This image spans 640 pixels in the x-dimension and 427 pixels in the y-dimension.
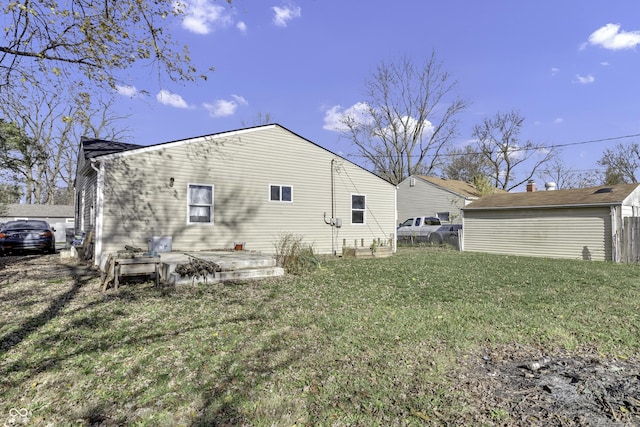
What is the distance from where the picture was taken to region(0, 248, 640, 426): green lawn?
109 inches

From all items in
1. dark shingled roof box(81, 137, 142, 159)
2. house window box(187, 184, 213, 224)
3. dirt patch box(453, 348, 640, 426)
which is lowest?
dirt patch box(453, 348, 640, 426)

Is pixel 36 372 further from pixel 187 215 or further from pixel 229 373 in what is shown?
pixel 187 215

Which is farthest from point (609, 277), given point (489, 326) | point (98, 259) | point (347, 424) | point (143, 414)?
point (98, 259)

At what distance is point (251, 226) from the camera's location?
11.8 metres

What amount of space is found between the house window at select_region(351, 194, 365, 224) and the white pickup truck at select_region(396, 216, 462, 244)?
6.34 metres

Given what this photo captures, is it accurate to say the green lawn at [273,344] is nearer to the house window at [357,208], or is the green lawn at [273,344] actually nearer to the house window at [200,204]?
the house window at [200,204]

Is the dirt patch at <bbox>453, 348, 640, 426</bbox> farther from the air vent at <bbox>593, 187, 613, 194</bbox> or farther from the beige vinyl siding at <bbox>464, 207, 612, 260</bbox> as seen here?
→ the air vent at <bbox>593, 187, 613, 194</bbox>

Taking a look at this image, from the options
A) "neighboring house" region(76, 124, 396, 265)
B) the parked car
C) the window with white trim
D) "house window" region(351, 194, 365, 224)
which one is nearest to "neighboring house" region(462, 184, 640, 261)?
"neighboring house" region(76, 124, 396, 265)

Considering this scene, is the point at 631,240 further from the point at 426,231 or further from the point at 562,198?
the point at 426,231

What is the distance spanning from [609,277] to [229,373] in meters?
9.83

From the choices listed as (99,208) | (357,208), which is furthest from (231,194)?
(357,208)

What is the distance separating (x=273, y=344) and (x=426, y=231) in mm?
17374

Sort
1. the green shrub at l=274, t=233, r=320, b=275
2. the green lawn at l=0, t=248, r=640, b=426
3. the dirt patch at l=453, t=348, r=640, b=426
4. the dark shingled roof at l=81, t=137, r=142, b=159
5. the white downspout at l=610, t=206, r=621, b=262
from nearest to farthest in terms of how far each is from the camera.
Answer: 1. the dirt patch at l=453, t=348, r=640, b=426
2. the green lawn at l=0, t=248, r=640, b=426
3. the green shrub at l=274, t=233, r=320, b=275
4. the dark shingled roof at l=81, t=137, r=142, b=159
5. the white downspout at l=610, t=206, r=621, b=262

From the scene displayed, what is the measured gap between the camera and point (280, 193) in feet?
40.8
